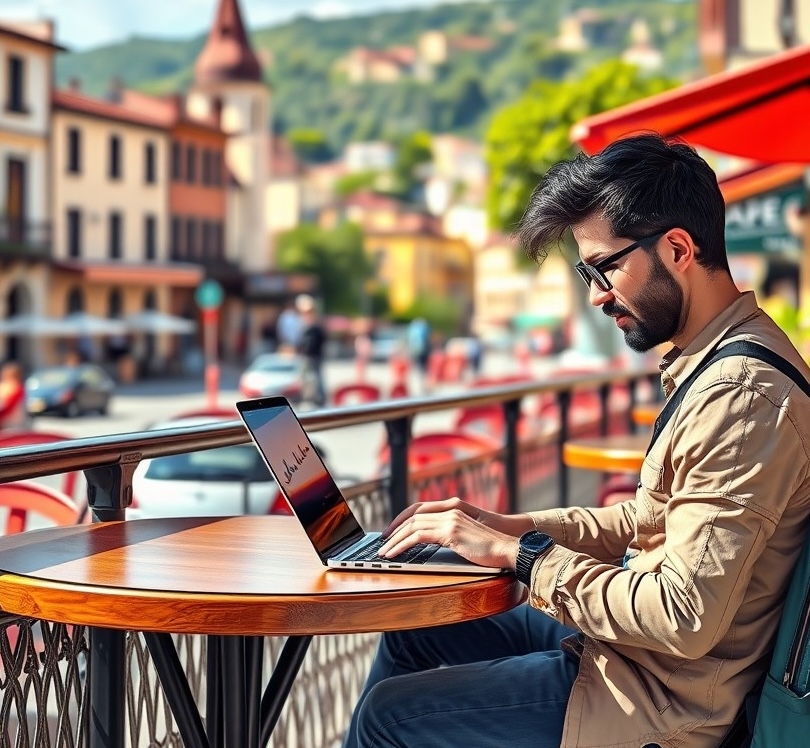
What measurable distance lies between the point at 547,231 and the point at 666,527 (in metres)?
0.61

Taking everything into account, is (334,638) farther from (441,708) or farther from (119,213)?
(119,213)

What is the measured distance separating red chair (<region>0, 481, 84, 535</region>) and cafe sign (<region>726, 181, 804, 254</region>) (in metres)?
11.0

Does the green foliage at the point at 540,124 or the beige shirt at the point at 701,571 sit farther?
the green foliage at the point at 540,124

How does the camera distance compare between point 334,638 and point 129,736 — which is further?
point 334,638

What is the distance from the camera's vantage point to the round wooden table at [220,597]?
92.7 inches

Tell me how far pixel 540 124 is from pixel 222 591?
3938cm

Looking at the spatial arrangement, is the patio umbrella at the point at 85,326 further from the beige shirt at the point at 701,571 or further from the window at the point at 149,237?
the beige shirt at the point at 701,571

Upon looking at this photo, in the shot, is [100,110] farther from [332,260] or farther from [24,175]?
[332,260]

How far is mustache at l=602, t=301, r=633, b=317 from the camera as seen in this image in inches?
103

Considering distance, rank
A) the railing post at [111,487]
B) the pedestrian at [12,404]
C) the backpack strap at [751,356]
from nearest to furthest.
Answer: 1. the backpack strap at [751,356]
2. the railing post at [111,487]
3. the pedestrian at [12,404]

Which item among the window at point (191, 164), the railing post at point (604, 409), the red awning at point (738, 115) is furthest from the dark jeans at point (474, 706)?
the window at point (191, 164)

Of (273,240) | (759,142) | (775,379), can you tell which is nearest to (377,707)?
(775,379)

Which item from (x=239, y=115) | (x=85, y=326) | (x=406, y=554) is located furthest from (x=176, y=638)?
(x=239, y=115)

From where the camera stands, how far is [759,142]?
6.54 m
